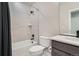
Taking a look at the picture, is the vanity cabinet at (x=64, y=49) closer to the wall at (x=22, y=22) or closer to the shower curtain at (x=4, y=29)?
the shower curtain at (x=4, y=29)

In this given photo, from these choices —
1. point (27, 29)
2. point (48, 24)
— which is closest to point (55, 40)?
point (48, 24)

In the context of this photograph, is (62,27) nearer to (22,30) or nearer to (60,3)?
(60,3)

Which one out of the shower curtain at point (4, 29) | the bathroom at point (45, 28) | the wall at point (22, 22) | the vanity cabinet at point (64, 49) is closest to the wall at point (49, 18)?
the bathroom at point (45, 28)

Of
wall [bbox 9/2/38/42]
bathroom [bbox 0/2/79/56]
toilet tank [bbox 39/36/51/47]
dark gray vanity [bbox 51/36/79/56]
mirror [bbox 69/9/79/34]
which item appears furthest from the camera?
wall [bbox 9/2/38/42]

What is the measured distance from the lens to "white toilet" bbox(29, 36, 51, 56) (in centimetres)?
196

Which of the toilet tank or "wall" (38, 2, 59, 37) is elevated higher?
"wall" (38, 2, 59, 37)

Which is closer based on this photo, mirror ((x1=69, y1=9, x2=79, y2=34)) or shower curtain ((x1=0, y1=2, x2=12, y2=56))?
shower curtain ((x1=0, y1=2, x2=12, y2=56))

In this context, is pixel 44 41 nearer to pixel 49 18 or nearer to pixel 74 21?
pixel 49 18

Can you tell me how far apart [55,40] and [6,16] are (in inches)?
41.7

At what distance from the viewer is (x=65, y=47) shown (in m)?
1.46

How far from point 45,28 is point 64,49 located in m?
1.04

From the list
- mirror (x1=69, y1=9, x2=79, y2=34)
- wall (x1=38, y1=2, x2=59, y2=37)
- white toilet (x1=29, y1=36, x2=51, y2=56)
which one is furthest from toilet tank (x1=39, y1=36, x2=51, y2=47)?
mirror (x1=69, y1=9, x2=79, y2=34)

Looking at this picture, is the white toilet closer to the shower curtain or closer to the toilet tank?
the toilet tank

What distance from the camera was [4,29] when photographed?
1013 millimetres
